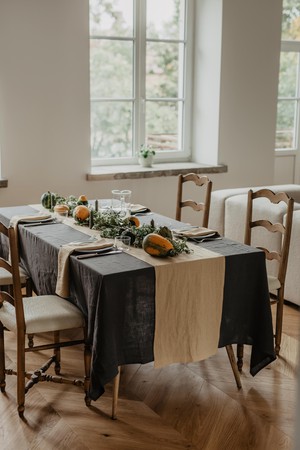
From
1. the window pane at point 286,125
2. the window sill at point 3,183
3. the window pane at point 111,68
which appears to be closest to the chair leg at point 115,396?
the window sill at point 3,183

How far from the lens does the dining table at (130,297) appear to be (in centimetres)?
260

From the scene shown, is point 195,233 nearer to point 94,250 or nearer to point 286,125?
point 94,250

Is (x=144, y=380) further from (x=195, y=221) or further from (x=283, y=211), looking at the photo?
(x=195, y=221)

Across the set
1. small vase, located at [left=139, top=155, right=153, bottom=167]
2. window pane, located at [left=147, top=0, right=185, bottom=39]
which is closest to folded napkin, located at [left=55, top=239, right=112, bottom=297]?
small vase, located at [left=139, top=155, right=153, bottom=167]

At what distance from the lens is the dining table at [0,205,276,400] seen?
2.60m

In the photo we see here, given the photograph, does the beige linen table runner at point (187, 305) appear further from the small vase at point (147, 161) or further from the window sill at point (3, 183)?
the small vase at point (147, 161)

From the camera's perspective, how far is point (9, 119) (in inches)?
190

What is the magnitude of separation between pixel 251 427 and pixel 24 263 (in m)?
1.55

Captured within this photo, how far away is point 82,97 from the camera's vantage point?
507 cm

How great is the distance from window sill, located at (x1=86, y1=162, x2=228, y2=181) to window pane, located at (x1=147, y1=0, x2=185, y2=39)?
3.87ft

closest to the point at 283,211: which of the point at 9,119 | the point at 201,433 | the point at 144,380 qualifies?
the point at 144,380

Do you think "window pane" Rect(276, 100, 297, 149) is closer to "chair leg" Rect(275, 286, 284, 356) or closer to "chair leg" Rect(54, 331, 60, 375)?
"chair leg" Rect(275, 286, 284, 356)

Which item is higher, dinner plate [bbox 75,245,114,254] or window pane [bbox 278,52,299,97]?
window pane [bbox 278,52,299,97]

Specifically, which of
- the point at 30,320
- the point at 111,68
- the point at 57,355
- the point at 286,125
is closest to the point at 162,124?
the point at 111,68
